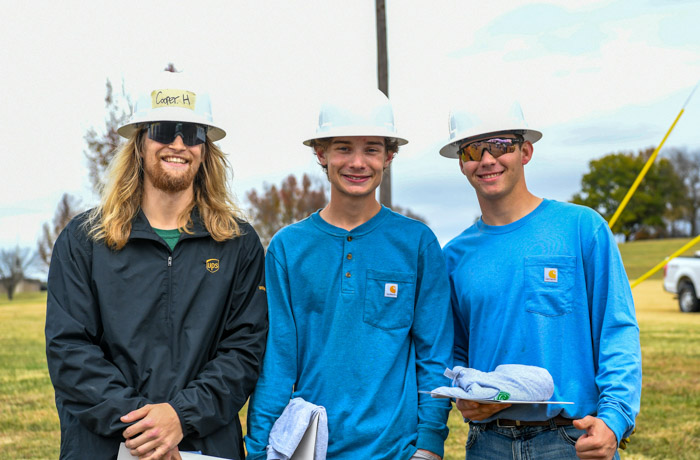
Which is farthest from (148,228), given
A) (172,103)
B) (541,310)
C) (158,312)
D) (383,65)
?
(383,65)

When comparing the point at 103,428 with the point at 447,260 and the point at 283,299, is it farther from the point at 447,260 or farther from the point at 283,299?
the point at 447,260

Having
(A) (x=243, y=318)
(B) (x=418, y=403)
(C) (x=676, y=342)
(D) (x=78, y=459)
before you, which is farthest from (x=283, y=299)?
(C) (x=676, y=342)

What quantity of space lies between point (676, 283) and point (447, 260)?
16.7 m

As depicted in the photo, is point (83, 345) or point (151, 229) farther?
point (151, 229)

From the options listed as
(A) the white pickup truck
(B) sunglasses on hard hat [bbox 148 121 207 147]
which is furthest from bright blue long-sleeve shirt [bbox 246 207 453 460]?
(A) the white pickup truck

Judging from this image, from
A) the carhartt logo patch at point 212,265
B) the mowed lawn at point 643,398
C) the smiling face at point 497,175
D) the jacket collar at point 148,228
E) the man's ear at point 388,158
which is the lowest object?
the mowed lawn at point 643,398

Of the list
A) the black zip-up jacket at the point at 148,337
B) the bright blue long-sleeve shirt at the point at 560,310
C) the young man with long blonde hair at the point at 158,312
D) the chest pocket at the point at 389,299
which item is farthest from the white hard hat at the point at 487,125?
the black zip-up jacket at the point at 148,337

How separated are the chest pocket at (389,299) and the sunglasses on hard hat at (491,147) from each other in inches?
24.8

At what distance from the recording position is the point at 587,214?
3039mm

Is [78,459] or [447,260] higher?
[447,260]

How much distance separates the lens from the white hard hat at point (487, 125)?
10.6 feet

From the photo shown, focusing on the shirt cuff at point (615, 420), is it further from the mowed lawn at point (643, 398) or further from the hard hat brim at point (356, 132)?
the mowed lawn at point (643, 398)

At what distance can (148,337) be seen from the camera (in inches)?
119

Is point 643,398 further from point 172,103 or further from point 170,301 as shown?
point 172,103
